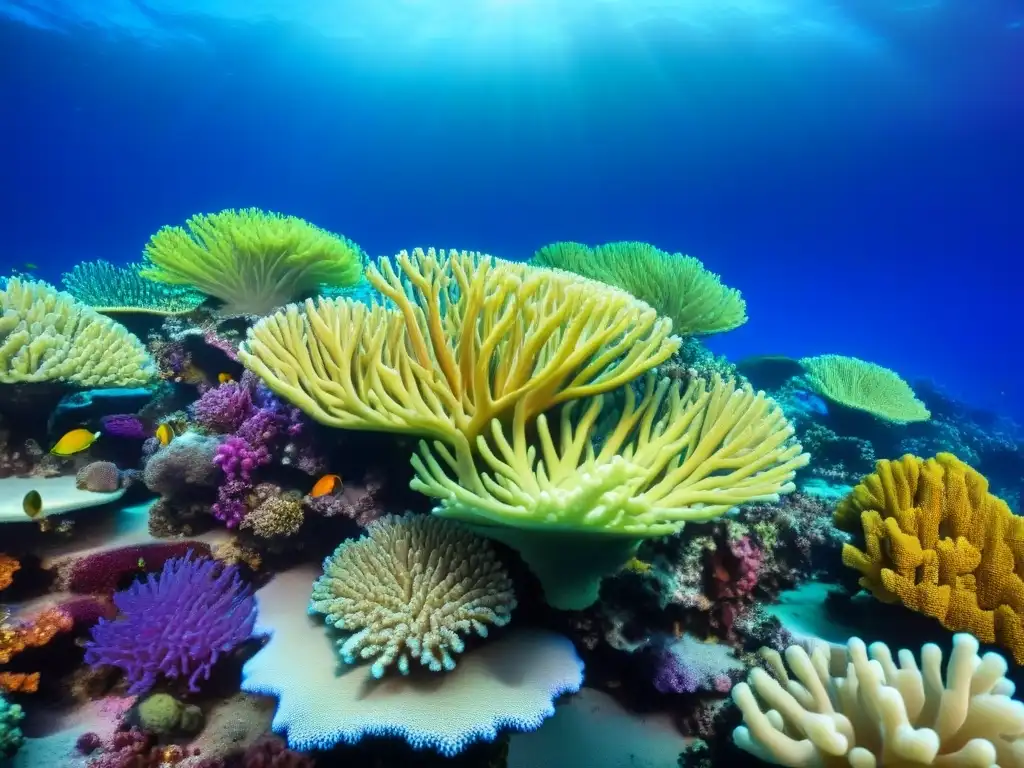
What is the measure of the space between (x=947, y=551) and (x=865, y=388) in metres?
7.57

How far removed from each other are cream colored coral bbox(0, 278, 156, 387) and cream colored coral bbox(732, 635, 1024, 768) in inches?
209

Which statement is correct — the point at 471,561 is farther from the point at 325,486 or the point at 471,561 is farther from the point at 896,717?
the point at 896,717

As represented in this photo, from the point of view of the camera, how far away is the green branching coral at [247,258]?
5.10 metres

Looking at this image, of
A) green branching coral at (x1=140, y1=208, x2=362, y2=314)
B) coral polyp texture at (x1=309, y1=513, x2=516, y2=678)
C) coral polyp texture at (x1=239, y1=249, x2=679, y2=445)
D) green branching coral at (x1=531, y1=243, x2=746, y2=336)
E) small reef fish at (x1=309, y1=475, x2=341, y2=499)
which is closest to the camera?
coral polyp texture at (x1=309, y1=513, x2=516, y2=678)

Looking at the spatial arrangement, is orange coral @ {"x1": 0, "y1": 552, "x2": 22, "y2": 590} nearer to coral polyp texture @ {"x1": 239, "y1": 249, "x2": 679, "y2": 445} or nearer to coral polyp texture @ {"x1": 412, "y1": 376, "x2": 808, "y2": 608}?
coral polyp texture @ {"x1": 239, "y1": 249, "x2": 679, "y2": 445}

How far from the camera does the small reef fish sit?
11.4ft

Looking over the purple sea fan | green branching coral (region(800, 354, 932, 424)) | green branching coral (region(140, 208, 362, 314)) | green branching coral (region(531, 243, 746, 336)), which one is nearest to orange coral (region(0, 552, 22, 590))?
the purple sea fan

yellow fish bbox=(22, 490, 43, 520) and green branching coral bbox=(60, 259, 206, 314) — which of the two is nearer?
yellow fish bbox=(22, 490, 43, 520)

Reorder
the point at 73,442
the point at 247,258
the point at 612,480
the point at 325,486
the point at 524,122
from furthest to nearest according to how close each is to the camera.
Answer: the point at 524,122 → the point at 247,258 → the point at 73,442 → the point at 325,486 → the point at 612,480

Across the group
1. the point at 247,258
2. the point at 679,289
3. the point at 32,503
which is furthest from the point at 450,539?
the point at 679,289

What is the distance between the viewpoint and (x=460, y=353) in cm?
282

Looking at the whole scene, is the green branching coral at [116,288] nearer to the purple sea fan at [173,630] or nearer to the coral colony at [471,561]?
the coral colony at [471,561]

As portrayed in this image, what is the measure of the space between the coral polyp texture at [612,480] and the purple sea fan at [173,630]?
1657 millimetres

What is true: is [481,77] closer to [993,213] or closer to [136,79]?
[136,79]
